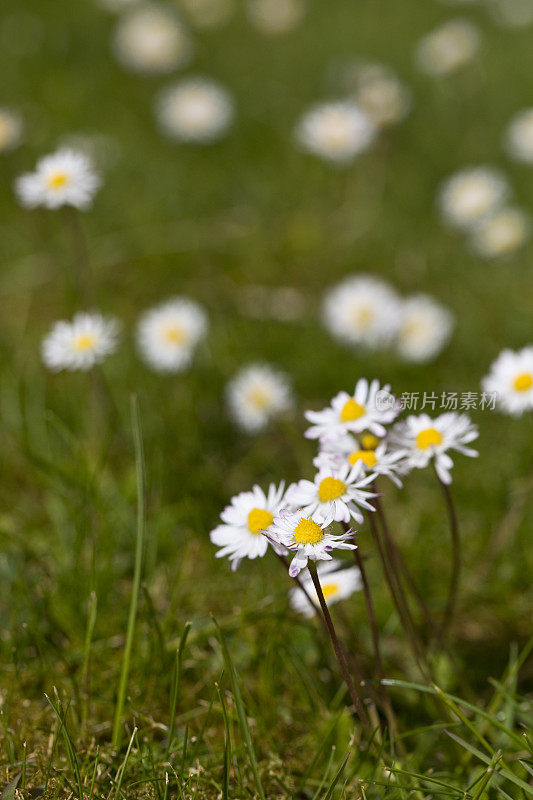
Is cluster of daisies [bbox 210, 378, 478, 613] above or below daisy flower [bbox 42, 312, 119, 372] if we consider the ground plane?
below

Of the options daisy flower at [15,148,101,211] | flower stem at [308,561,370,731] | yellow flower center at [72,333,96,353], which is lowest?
flower stem at [308,561,370,731]

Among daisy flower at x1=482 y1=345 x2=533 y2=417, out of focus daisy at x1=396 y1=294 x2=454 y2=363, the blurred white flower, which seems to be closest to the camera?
daisy flower at x1=482 y1=345 x2=533 y2=417

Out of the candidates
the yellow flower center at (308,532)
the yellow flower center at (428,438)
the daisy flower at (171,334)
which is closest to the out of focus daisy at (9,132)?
the daisy flower at (171,334)

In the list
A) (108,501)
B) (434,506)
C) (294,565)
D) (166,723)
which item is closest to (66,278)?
(108,501)

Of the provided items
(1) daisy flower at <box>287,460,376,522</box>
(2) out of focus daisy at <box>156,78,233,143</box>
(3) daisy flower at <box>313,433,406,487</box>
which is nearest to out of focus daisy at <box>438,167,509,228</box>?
(2) out of focus daisy at <box>156,78,233,143</box>

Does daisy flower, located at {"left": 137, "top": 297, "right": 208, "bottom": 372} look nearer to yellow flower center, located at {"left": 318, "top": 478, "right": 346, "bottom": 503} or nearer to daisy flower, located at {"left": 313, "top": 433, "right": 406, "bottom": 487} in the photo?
daisy flower, located at {"left": 313, "top": 433, "right": 406, "bottom": 487}

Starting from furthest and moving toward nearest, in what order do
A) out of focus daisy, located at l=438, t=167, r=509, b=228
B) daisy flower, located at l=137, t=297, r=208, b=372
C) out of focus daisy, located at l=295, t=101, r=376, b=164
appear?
out of focus daisy, located at l=295, t=101, r=376, b=164 < out of focus daisy, located at l=438, t=167, r=509, b=228 < daisy flower, located at l=137, t=297, r=208, b=372

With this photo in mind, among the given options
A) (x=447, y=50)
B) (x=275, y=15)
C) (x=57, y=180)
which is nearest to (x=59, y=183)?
(x=57, y=180)

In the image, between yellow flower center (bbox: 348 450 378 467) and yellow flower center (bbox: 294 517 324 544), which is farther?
yellow flower center (bbox: 348 450 378 467)
